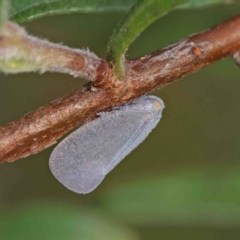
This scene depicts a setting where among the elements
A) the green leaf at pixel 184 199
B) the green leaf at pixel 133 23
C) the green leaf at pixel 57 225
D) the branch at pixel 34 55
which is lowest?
the branch at pixel 34 55

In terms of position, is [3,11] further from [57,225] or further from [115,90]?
[57,225]

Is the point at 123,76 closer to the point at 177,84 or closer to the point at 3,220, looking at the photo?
the point at 3,220

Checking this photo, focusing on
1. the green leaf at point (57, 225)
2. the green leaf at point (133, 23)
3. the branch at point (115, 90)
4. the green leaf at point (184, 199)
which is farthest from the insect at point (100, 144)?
the green leaf at point (184, 199)

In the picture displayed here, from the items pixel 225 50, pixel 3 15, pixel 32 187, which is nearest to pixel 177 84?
pixel 32 187

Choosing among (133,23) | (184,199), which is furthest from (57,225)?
(133,23)

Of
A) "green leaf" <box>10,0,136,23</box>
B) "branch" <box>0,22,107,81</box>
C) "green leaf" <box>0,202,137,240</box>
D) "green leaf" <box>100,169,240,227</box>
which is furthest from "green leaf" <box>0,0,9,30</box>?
"green leaf" <box>100,169,240,227</box>

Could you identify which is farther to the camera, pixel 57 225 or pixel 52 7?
pixel 57 225

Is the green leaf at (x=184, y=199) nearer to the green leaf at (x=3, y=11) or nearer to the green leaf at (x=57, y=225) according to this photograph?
the green leaf at (x=57, y=225)
